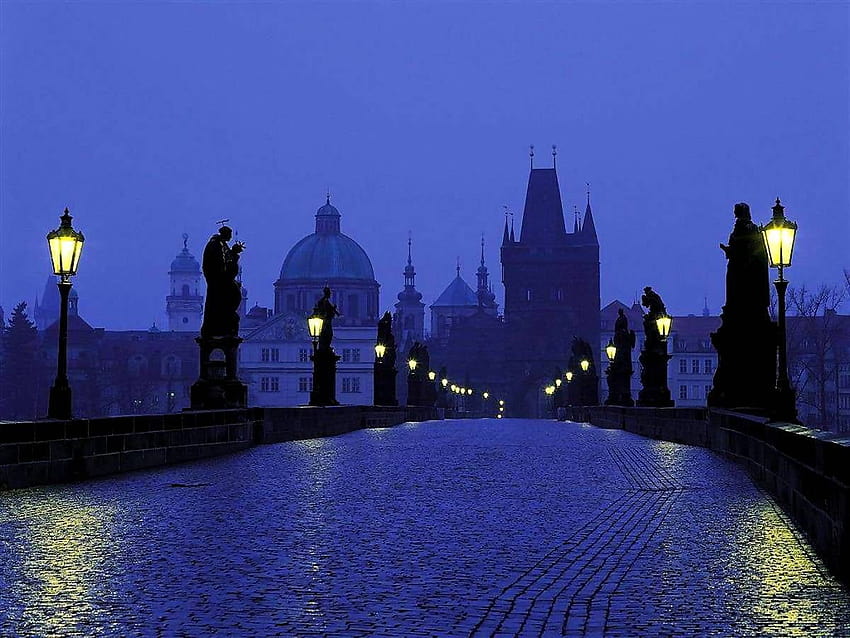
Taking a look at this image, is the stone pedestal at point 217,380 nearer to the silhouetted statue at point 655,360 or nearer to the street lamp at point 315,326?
the street lamp at point 315,326

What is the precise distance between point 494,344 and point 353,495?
158739mm

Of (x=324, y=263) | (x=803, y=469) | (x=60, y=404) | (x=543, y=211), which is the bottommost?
(x=803, y=469)

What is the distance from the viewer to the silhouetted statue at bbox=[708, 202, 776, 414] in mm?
24594

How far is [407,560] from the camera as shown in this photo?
400 inches

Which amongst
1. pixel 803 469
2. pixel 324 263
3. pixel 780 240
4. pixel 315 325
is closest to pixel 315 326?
pixel 315 325

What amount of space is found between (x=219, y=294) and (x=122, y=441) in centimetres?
1013

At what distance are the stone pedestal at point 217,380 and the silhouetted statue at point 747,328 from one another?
10.00 meters

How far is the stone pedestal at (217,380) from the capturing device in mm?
28797

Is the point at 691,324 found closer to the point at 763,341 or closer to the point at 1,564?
the point at 763,341

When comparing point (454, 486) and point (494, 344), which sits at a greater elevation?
point (494, 344)

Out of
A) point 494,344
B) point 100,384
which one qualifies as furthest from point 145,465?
point 494,344

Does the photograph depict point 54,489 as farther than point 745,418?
No

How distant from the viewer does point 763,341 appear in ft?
80.5

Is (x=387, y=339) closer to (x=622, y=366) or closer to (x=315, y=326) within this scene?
(x=622, y=366)
